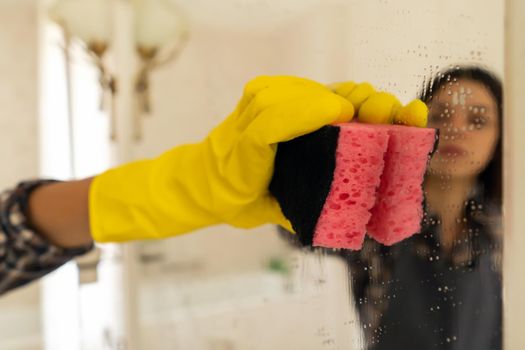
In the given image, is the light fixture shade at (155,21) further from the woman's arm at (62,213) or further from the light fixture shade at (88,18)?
the woman's arm at (62,213)

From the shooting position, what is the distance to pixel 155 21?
43.9 inches

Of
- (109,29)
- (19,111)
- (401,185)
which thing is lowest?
(401,185)

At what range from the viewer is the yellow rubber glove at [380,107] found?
32cm

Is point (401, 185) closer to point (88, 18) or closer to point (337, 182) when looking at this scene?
point (337, 182)

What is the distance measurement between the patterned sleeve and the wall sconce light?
439 millimetres

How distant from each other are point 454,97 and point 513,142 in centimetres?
7

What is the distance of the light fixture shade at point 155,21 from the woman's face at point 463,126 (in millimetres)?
950

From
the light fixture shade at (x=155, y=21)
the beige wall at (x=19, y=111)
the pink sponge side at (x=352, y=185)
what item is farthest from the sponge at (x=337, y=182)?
the beige wall at (x=19, y=111)

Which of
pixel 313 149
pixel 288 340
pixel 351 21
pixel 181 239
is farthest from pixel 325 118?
pixel 181 239

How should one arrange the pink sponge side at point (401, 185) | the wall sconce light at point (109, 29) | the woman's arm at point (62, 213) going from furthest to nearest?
the wall sconce light at point (109, 29) < the woman's arm at point (62, 213) < the pink sponge side at point (401, 185)

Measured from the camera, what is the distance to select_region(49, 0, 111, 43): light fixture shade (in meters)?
1.08

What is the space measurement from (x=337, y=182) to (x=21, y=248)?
492 millimetres

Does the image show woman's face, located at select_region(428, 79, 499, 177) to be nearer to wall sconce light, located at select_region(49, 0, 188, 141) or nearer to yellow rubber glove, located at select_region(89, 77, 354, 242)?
yellow rubber glove, located at select_region(89, 77, 354, 242)

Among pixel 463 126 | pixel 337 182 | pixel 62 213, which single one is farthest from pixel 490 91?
pixel 62 213
